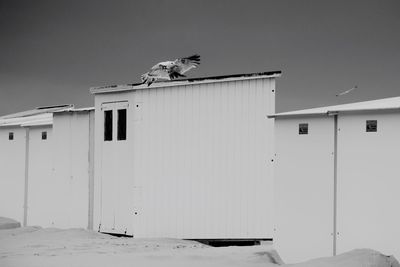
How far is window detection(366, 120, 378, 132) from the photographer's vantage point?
10.5m

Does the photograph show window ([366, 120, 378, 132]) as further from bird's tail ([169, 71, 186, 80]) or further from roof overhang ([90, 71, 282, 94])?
bird's tail ([169, 71, 186, 80])

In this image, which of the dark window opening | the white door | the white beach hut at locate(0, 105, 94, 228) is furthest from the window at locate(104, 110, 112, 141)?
the white beach hut at locate(0, 105, 94, 228)

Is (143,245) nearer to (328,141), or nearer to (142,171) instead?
(142,171)

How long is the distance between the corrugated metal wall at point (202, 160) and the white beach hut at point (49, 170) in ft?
6.97

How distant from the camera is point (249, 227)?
13.8 metres

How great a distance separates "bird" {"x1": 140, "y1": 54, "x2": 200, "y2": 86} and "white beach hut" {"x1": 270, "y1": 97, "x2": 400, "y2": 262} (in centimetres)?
385

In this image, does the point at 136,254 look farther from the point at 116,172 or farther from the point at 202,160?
the point at 116,172

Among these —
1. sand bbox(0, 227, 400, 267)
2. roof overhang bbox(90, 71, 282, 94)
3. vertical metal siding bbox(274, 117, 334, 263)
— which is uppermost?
roof overhang bbox(90, 71, 282, 94)

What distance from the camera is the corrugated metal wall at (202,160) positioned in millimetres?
13789

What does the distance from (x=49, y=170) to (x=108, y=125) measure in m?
3.36

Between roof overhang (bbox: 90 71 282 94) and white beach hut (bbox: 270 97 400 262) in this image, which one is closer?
white beach hut (bbox: 270 97 400 262)

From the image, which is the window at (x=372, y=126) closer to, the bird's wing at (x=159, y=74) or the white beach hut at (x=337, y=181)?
the white beach hut at (x=337, y=181)

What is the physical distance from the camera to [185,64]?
48.7 ft

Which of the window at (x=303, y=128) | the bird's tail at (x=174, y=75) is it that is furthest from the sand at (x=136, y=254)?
the bird's tail at (x=174, y=75)
